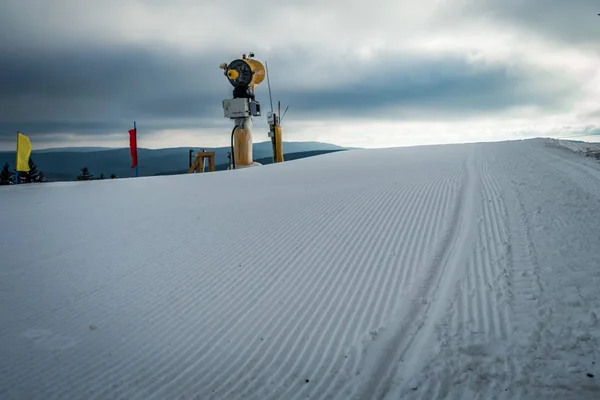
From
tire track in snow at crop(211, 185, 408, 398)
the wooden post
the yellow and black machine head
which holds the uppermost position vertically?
the yellow and black machine head

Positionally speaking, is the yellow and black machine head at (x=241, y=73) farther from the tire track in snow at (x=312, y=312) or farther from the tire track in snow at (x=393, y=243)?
the tire track in snow at (x=312, y=312)

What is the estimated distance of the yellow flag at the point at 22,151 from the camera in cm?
A: 1484

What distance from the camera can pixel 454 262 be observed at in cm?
582

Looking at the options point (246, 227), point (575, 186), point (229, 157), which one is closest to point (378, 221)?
point (246, 227)

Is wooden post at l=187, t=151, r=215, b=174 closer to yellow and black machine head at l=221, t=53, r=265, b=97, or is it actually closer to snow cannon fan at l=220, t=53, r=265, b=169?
snow cannon fan at l=220, t=53, r=265, b=169

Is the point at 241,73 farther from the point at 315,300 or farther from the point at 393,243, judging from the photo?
the point at 315,300

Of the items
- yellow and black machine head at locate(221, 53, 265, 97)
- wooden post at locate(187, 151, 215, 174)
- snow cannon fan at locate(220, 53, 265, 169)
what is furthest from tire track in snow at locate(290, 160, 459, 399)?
wooden post at locate(187, 151, 215, 174)

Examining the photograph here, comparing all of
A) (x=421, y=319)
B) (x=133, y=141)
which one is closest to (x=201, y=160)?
(x=133, y=141)

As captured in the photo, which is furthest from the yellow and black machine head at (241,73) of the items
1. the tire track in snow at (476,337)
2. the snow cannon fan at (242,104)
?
the tire track in snow at (476,337)

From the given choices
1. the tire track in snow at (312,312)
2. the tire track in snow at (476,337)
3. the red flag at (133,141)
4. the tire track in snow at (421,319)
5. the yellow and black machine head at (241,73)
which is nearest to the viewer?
the tire track in snow at (476,337)

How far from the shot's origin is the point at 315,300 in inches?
204

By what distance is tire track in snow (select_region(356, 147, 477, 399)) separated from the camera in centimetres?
365

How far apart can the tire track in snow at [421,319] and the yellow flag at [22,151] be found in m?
16.1

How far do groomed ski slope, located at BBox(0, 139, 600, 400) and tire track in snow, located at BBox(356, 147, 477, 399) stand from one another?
2 centimetres
